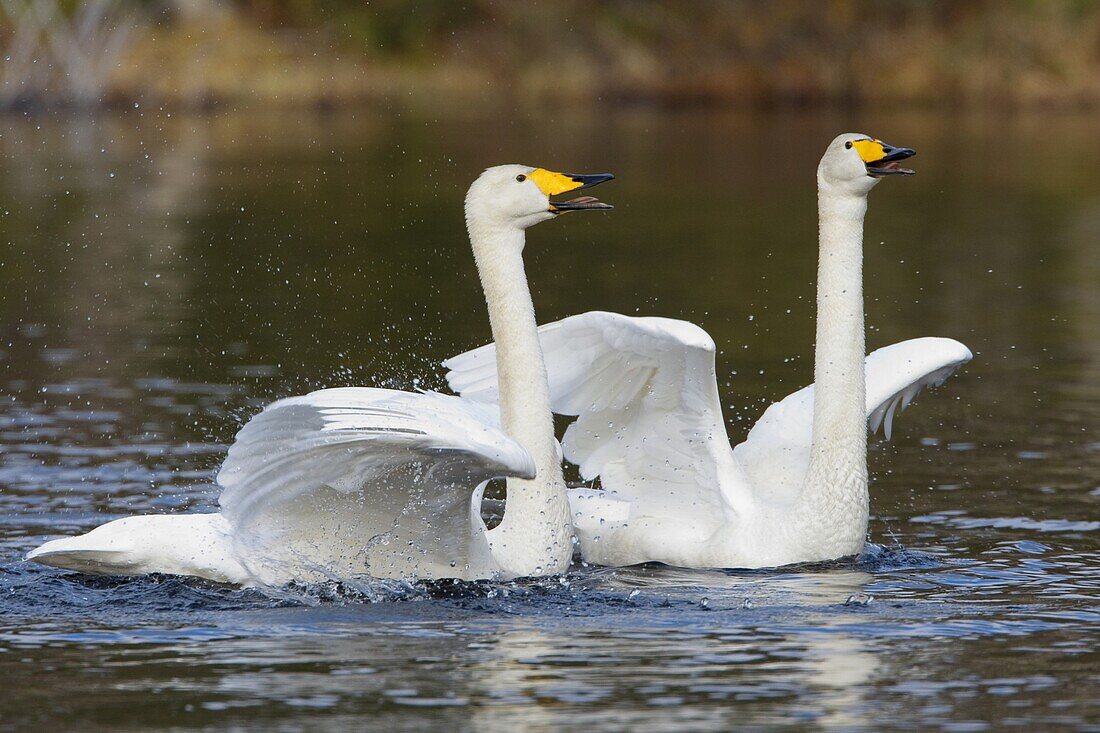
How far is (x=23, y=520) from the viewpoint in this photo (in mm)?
9266

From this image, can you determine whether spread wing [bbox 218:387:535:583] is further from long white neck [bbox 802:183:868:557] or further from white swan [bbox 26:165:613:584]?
long white neck [bbox 802:183:868:557]

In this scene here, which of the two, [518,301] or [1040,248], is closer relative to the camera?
[518,301]

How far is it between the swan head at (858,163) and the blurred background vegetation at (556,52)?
3330 centimetres

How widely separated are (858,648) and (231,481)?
2373 millimetres

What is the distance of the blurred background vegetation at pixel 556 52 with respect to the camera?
41.0 metres

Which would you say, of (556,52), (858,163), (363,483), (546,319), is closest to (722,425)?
(858,163)

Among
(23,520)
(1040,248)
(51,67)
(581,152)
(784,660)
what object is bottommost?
(784,660)

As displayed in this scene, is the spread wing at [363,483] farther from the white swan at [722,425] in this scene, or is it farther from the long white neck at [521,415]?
the white swan at [722,425]

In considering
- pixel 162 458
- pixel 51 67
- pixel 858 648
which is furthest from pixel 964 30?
pixel 858 648

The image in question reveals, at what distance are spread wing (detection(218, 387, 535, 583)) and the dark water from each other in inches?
6.2

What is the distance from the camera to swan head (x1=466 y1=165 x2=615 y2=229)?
809cm

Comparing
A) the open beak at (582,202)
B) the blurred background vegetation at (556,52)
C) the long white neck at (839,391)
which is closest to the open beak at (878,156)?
the long white neck at (839,391)

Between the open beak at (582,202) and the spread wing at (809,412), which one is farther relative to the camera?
the spread wing at (809,412)

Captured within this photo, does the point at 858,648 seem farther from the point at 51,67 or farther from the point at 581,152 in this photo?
the point at 51,67
